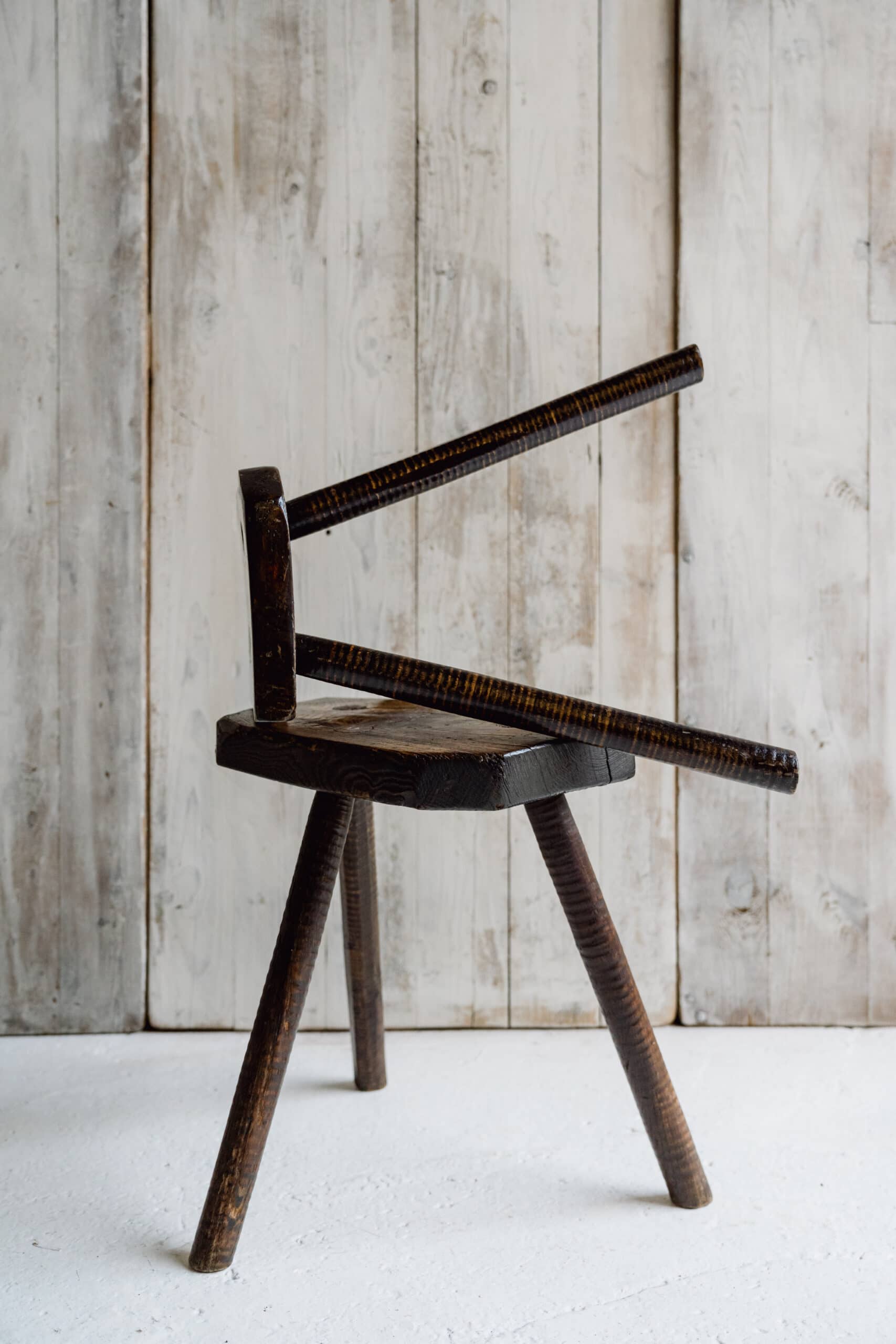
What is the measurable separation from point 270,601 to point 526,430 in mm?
291

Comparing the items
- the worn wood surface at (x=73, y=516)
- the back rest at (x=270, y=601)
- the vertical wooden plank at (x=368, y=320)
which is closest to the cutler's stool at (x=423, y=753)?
the back rest at (x=270, y=601)

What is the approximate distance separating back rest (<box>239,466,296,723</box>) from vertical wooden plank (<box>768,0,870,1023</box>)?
0.71 metres

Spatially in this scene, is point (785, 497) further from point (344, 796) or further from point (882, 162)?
point (344, 796)

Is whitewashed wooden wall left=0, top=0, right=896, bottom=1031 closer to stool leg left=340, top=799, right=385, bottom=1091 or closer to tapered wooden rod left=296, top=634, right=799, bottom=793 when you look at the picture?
stool leg left=340, top=799, right=385, bottom=1091

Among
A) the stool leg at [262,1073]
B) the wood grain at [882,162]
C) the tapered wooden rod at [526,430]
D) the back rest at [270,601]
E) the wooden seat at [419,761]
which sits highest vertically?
the wood grain at [882,162]

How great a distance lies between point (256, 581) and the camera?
0.68 meters

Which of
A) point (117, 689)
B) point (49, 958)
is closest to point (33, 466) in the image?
point (117, 689)

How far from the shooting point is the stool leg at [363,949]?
1018 millimetres

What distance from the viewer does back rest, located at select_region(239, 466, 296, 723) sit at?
0.68 m

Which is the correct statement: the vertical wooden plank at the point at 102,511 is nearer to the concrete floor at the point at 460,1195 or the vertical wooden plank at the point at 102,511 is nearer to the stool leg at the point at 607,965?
the concrete floor at the point at 460,1195

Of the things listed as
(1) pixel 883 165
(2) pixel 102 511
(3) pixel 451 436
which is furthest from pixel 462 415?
(1) pixel 883 165

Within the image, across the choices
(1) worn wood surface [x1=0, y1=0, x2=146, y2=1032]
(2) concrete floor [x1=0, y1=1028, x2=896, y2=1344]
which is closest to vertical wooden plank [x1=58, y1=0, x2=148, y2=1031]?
(1) worn wood surface [x1=0, y1=0, x2=146, y2=1032]

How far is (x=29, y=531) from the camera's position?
3.95ft

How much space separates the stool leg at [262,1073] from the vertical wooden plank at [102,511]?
473 millimetres
